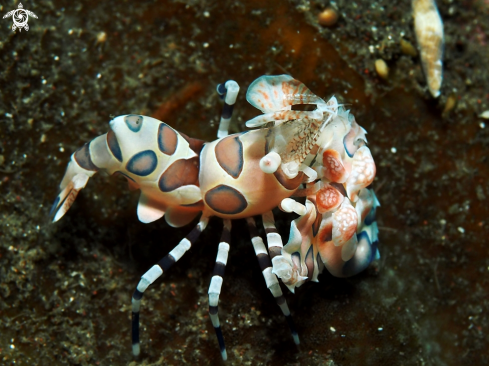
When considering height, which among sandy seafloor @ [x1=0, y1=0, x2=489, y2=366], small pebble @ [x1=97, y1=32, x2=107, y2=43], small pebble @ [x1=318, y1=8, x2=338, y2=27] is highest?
small pebble @ [x1=97, y1=32, x2=107, y2=43]

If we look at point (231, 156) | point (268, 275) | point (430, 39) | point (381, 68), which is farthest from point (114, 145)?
point (430, 39)

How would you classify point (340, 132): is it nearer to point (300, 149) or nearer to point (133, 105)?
point (300, 149)

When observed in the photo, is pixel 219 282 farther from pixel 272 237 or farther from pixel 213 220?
pixel 213 220

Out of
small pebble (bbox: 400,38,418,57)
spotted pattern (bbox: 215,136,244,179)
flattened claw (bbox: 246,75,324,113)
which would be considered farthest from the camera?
small pebble (bbox: 400,38,418,57)

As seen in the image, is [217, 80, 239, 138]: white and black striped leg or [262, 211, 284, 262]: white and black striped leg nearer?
[262, 211, 284, 262]: white and black striped leg

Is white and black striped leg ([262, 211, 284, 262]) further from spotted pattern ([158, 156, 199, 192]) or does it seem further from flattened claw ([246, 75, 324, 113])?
flattened claw ([246, 75, 324, 113])

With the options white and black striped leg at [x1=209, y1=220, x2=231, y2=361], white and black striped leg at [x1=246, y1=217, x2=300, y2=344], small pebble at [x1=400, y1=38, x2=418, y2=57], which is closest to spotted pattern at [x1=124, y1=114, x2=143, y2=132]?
white and black striped leg at [x1=209, y1=220, x2=231, y2=361]

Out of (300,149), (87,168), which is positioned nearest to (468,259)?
(300,149)
